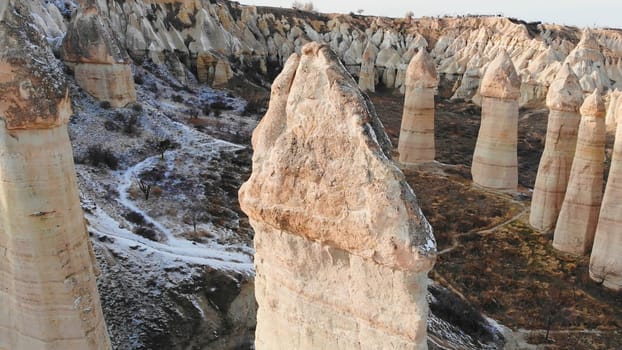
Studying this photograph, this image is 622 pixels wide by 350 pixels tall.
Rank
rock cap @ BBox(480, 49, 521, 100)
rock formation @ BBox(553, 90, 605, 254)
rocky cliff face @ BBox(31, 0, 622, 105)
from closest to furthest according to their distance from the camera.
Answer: rock formation @ BBox(553, 90, 605, 254) → rock cap @ BBox(480, 49, 521, 100) → rocky cliff face @ BBox(31, 0, 622, 105)

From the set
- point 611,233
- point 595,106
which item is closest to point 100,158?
point 595,106

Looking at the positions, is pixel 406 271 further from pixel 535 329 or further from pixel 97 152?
pixel 97 152

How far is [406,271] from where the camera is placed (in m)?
2.80

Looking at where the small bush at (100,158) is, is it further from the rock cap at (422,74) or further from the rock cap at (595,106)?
the rock cap at (595,106)

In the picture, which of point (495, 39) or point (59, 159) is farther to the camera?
point (495, 39)

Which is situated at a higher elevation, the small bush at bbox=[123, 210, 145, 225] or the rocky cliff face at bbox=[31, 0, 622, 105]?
the rocky cliff face at bbox=[31, 0, 622, 105]

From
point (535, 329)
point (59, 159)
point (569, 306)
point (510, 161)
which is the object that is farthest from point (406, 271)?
point (510, 161)

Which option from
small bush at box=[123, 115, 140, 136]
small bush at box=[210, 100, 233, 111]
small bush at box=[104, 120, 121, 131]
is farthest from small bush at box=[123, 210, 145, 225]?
small bush at box=[210, 100, 233, 111]

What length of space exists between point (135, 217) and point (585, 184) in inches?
361

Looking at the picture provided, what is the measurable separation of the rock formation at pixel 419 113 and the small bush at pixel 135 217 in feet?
29.7

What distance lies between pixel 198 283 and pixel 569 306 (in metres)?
6.56

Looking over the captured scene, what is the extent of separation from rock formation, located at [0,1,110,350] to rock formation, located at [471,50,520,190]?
37.4ft

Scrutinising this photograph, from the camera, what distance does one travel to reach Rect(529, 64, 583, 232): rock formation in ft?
36.7

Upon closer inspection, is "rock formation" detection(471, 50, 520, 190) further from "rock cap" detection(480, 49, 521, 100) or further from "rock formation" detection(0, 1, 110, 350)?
"rock formation" detection(0, 1, 110, 350)
